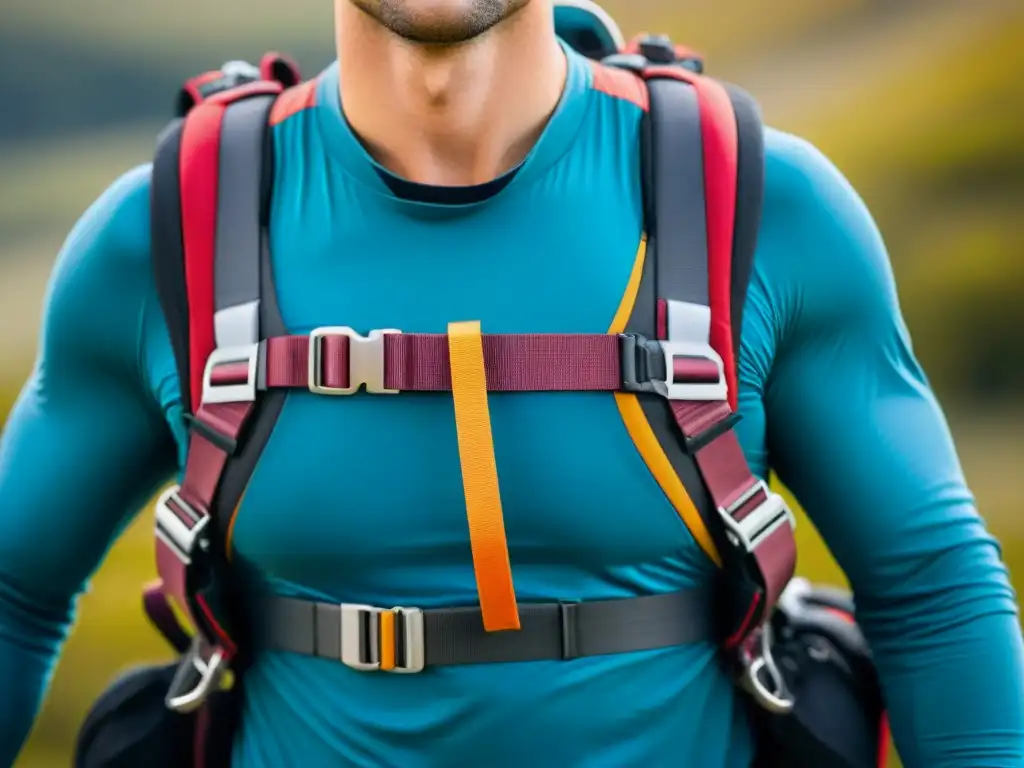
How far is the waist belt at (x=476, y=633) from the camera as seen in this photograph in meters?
1.63

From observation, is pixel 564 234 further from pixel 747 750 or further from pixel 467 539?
pixel 747 750

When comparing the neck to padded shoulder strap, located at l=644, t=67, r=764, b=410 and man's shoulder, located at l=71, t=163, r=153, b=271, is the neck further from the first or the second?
man's shoulder, located at l=71, t=163, r=153, b=271

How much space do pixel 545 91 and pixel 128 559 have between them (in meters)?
6.77

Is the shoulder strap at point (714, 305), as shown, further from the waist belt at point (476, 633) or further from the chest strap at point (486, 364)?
the waist belt at point (476, 633)

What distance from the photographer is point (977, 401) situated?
9219 millimetres

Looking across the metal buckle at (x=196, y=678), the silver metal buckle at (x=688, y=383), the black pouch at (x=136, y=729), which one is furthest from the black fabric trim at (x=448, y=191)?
the black pouch at (x=136, y=729)

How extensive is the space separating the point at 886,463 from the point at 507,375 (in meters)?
0.42

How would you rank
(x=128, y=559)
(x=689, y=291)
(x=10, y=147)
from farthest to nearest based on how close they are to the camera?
(x=10, y=147) < (x=128, y=559) < (x=689, y=291)

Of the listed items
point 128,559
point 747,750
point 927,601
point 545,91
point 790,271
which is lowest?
point 128,559

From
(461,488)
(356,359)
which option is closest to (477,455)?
(461,488)

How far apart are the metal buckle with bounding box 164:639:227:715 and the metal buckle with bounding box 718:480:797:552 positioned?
1.93ft

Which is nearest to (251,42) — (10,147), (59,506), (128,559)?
(10,147)

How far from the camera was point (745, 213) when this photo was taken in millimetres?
1647

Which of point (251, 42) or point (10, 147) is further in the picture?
point (251, 42)
